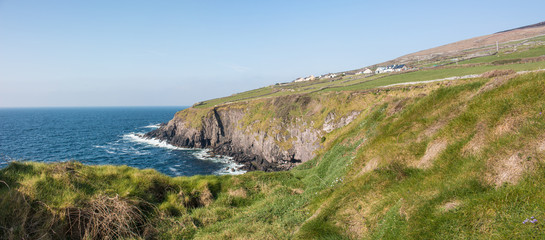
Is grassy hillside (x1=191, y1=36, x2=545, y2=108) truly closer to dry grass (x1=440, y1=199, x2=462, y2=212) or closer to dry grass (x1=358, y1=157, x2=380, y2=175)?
dry grass (x1=358, y1=157, x2=380, y2=175)

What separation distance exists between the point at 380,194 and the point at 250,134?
6459cm

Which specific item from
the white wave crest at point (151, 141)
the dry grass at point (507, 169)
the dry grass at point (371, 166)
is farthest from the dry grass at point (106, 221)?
the white wave crest at point (151, 141)

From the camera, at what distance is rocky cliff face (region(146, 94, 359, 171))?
58456 mm

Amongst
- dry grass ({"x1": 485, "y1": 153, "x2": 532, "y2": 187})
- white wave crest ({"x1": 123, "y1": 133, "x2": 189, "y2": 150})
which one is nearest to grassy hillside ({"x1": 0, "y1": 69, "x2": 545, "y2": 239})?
dry grass ({"x1": 485, "y1": 153, "x2": 532, "y2": 187})

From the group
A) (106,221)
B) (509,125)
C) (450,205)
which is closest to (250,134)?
(106,221)

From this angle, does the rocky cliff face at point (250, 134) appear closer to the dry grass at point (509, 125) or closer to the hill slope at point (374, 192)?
the hill slope at point (374, 192)

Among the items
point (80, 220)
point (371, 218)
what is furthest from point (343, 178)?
point (80, 220)

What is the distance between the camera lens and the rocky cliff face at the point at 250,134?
2301 inches

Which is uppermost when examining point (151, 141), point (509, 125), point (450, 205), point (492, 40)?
point (492, 40)

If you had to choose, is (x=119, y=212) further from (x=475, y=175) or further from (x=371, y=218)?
(x=475, y=175)

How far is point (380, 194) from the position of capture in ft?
28.7

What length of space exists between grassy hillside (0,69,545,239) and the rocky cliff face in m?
39.6

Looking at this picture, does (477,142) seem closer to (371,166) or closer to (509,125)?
(509,125)

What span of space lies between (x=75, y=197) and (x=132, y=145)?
275 ft
